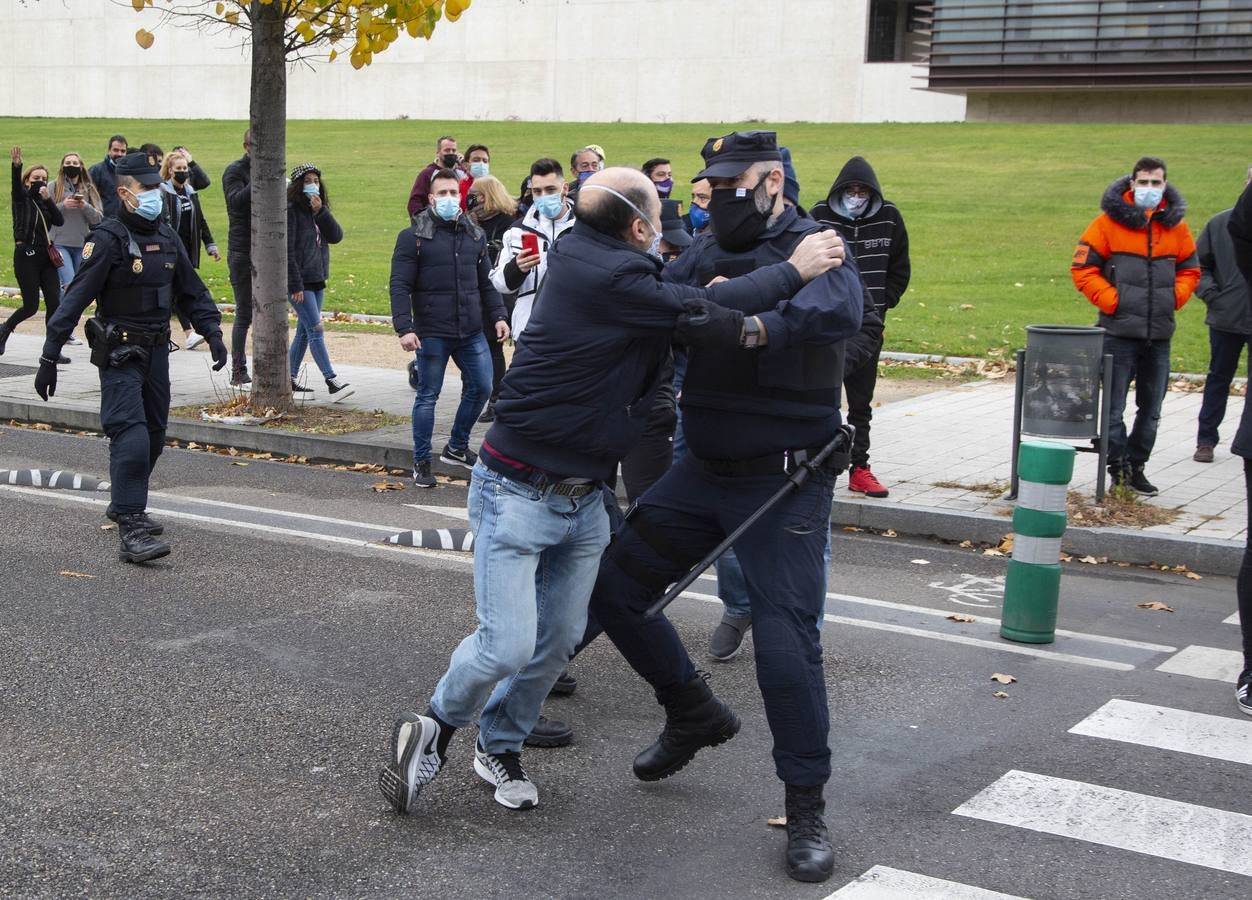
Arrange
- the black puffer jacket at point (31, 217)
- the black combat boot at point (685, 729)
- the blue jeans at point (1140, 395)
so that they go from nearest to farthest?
the black combat boot at point (685, 729) → the blue jeans at point (1140, 395) → the black puffer jacket at point (31, 217)

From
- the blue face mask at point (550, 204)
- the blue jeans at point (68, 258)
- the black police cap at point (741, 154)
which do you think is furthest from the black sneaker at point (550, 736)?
the blue jeans at point (68, 258)

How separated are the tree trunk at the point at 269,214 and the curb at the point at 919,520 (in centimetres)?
63

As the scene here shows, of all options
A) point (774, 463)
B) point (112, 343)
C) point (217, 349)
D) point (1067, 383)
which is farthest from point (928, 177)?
point (774, 463)

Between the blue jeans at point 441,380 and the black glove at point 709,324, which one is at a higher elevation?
the black glove at point 709,324

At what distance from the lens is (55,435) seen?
38.8 ft

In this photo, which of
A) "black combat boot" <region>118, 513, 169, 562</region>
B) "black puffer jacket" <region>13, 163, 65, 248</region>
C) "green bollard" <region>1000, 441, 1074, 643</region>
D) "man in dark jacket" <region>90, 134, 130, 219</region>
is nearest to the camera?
"green bollard" <region>1000, 441, 1074, 643</region>

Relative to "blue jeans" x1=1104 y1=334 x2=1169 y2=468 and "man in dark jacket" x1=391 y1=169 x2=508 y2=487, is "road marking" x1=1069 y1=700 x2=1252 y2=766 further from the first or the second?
"man in dark jacket" x1=391 y1=169 x2=508 y2=487

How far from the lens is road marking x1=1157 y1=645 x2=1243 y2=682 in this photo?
19.9 feet

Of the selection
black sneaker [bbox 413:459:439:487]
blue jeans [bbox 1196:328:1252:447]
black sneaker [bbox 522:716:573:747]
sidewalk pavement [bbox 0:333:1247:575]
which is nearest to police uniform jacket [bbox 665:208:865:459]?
black sneaker [bbox 522:716:573:747]

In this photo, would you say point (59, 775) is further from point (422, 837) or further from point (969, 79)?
point (969, 79)

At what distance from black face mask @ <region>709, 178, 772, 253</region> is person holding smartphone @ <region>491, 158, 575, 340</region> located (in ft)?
13.7

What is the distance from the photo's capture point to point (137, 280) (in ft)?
25.4

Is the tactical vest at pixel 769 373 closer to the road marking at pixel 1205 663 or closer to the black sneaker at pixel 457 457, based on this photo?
the road marking at pixel 1205 663

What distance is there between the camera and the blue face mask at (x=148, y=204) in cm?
771
